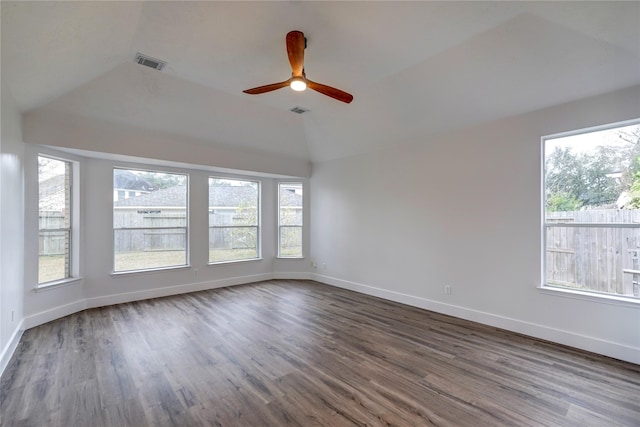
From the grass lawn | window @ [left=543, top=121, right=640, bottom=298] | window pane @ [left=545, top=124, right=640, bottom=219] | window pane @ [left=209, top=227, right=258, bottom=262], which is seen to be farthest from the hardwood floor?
window pane @ [left=209, top=227, right=258, bottom=262]

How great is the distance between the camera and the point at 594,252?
3.21 metres

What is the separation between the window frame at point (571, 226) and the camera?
297 centimetres

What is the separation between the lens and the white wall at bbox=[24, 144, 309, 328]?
3.83 metres

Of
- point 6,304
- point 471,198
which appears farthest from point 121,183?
point 471,198

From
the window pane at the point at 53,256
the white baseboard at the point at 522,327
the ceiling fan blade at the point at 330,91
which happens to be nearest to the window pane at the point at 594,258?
the white baseboard at the point at 522,327

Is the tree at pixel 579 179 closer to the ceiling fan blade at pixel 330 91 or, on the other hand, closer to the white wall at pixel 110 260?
the ceiling fan blade at pixel 330 91

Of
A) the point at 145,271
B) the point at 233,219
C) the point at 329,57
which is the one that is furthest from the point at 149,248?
the point at 329,57

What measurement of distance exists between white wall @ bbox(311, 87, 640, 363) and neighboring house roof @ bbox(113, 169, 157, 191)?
3.75m

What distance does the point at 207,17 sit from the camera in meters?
2.71

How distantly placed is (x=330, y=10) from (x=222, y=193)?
4356 mm

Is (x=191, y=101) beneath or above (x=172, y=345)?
above

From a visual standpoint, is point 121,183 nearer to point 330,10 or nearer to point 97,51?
point 97,51

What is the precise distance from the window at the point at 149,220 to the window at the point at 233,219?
56cm

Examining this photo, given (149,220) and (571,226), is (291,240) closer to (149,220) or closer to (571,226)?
(149,220)
